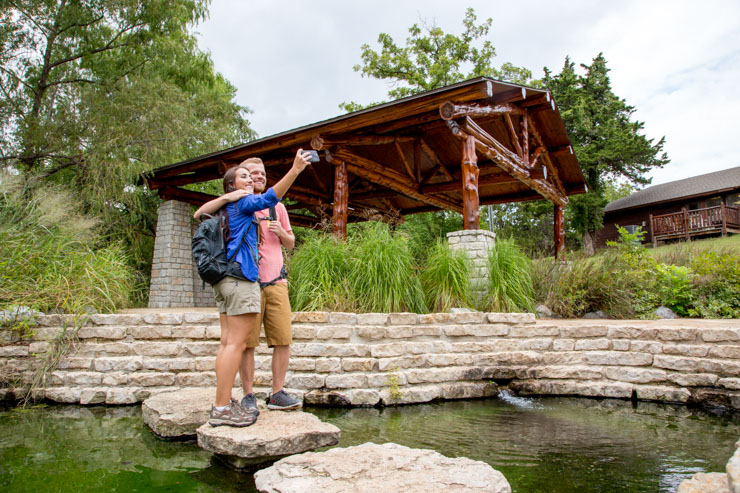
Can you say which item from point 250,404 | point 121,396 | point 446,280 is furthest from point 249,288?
point 446,280

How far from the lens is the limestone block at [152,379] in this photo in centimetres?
419

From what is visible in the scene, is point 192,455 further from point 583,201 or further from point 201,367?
point 583,201

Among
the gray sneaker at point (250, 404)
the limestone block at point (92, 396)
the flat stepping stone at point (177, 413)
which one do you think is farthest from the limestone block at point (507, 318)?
the limestone block at point (92, 396)

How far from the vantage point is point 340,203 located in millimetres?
7668

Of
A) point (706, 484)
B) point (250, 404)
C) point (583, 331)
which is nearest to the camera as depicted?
point (706, 484)

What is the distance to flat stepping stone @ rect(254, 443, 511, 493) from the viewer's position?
1927 mm

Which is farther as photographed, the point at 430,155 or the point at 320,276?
the point at 430,155

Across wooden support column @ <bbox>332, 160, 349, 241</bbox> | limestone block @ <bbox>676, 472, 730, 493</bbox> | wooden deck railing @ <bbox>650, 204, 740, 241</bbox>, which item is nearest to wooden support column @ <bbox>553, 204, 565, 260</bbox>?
wooden support column @ <bbox>332, 160, 349, 241</bbox>

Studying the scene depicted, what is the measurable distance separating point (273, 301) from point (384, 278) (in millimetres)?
2161

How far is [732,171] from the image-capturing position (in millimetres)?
21453

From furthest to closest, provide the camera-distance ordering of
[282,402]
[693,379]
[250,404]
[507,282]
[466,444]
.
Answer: [507,282], [693,379], [282,402], [466,444], [250,404]

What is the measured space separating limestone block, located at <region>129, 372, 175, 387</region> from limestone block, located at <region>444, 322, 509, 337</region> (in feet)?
8.88

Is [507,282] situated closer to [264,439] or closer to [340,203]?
[340,203]

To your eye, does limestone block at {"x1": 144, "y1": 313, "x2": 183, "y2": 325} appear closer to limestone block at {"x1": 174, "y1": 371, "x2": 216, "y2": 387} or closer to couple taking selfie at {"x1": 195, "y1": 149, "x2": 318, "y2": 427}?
limestone block at {"x1": 174, "y1": 371, "x2": 216, "y2": 387}
